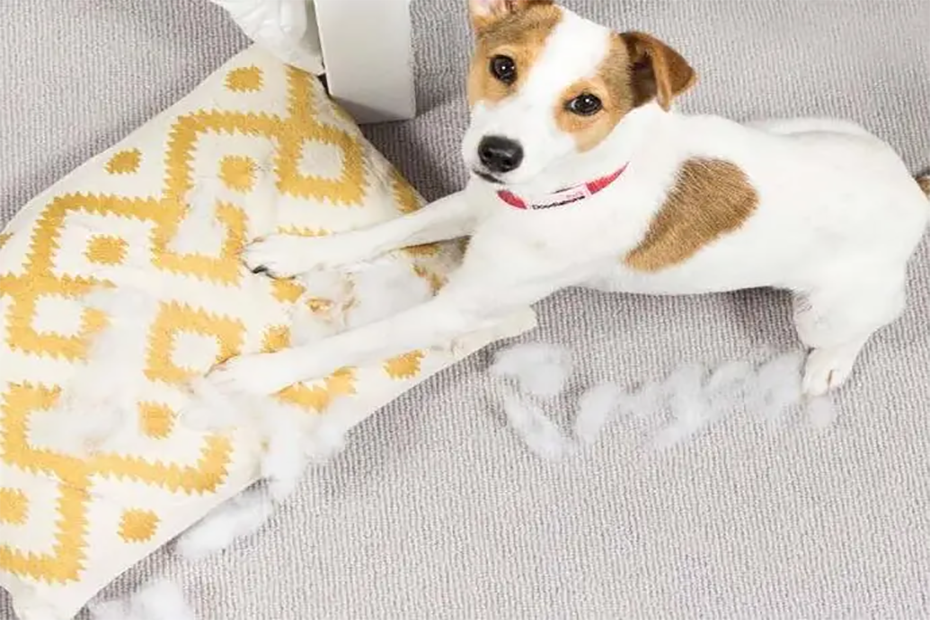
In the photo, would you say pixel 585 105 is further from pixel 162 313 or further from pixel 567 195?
pixel 162 313

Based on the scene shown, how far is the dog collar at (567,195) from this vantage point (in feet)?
4.71

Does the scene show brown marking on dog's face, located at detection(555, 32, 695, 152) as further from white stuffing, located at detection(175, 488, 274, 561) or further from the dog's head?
white stuffing, located at detection(175, 488, 274, 561)

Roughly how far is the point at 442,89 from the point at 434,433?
0.66 metres

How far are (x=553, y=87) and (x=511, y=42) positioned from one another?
90 millimetres

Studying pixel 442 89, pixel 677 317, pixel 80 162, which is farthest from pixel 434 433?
pixel 80 162

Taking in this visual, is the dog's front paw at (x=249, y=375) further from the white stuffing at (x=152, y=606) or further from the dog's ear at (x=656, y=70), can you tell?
the dog's ear at (x=656, y=70)

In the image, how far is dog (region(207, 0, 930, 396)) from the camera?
1306 mm

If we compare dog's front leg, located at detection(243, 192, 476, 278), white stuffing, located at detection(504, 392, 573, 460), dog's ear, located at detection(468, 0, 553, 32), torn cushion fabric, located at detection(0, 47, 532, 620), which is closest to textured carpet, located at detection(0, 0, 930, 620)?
white stuffing, located at detection(504, 392, 573, 460)

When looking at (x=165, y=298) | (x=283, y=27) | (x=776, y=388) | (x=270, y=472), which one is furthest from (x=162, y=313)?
(x=776, y=388)

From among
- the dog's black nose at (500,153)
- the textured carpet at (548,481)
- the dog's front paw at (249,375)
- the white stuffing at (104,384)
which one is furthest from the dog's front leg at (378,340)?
the dog's black nose at (500,153)

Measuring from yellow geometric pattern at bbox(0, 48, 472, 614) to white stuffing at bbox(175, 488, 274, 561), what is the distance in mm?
76

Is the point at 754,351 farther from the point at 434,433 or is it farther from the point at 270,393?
the point at 270,393

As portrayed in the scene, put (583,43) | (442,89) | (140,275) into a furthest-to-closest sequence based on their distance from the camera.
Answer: (442,89)
(140,275)
(583,43)

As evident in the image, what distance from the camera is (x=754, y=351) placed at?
1.94 meters
